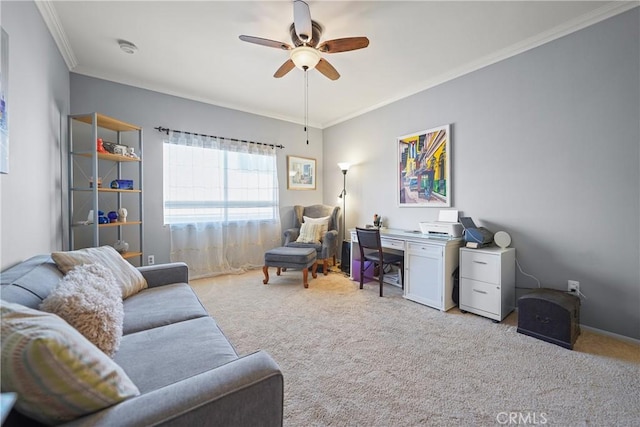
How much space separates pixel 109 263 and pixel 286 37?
2.35 meters

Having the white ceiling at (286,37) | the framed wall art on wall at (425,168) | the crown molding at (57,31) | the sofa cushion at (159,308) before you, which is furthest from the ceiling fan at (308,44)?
the sofa cushion at (159,308)

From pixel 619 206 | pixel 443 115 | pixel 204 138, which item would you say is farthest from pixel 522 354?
pixel 204 138

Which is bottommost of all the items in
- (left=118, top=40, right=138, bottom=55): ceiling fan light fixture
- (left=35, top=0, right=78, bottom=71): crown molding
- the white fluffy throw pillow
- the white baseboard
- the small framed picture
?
the white baseboard

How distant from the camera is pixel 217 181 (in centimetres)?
386

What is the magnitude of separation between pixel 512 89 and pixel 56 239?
4563 millimetres

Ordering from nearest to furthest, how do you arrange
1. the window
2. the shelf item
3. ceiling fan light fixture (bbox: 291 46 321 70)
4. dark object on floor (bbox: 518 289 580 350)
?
dark object on floor (bbox: 518 289 580 350)
ceiling fan light fixture (bbox: 291 46 321 70)
the shelf item
the window

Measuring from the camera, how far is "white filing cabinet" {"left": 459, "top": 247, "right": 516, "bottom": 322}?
2.35m

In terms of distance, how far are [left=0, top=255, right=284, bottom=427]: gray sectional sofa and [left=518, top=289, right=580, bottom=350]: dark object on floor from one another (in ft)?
7.25

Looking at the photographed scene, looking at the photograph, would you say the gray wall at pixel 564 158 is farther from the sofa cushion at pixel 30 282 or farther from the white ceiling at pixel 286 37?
the sofa cushion at pixel 30 282

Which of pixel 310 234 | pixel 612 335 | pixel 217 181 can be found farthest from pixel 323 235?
pixel 612 335

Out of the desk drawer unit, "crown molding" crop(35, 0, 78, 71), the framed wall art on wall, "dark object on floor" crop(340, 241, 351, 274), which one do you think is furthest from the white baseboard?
"crown molding" crop(35, 0, 78, 71)

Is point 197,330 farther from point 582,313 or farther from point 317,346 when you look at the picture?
point 582,313

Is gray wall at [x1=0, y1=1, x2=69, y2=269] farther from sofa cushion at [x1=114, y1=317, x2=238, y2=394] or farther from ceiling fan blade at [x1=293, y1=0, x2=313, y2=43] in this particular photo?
ceiling fan blade at [x1=293, y1=0, x2=313, y2=43]

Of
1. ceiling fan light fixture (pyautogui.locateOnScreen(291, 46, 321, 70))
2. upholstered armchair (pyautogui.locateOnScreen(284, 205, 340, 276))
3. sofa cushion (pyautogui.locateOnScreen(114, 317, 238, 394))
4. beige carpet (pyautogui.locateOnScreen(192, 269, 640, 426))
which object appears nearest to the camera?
sofa cushion (pyautogui.locateOnScreen(114, 317, 238, 394))
